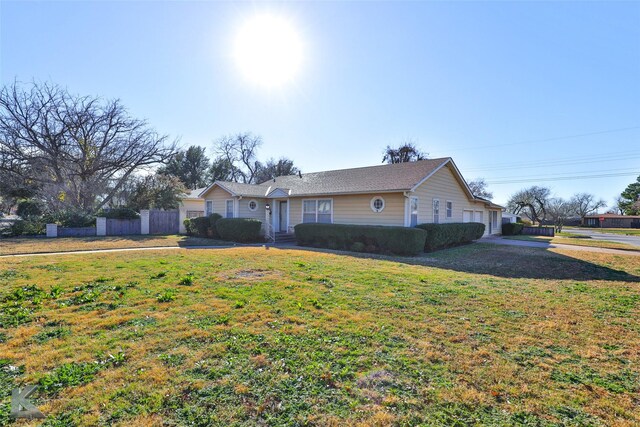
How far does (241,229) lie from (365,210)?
22.5 ft

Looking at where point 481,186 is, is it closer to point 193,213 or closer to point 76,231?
point 193,213

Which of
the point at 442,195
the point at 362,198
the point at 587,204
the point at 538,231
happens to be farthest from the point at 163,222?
the point at 587,204

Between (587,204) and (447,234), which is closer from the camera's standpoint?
(447,234)

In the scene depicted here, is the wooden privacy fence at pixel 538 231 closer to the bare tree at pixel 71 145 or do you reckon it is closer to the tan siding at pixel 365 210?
the tan siding at pixel 365 210

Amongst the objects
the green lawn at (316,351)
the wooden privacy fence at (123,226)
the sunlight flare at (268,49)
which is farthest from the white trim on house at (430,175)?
the wooden privacy fence at (123,226)

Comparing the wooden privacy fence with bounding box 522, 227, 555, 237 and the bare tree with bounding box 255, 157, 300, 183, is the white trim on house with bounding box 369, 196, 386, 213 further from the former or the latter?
the bare tree with bounding box 255, 157, 300, 183

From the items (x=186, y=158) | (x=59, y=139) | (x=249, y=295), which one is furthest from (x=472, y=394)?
(x=186, y=158)

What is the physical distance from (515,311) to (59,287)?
8410 mm

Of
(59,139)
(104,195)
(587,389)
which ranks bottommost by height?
(587,389)

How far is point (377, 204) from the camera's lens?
15.4 meters

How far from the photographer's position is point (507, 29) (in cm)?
1109

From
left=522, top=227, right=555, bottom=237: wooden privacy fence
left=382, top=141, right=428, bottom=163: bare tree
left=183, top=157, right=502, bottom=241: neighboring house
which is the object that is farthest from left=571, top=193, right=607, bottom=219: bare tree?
left=183, top=157, right=502, bottom=241: neighboring house

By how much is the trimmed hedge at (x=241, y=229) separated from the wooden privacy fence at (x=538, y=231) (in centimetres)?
2386

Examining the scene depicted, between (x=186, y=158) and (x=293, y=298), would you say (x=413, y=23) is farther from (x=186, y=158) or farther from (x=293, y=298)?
(x=186, y=158)
